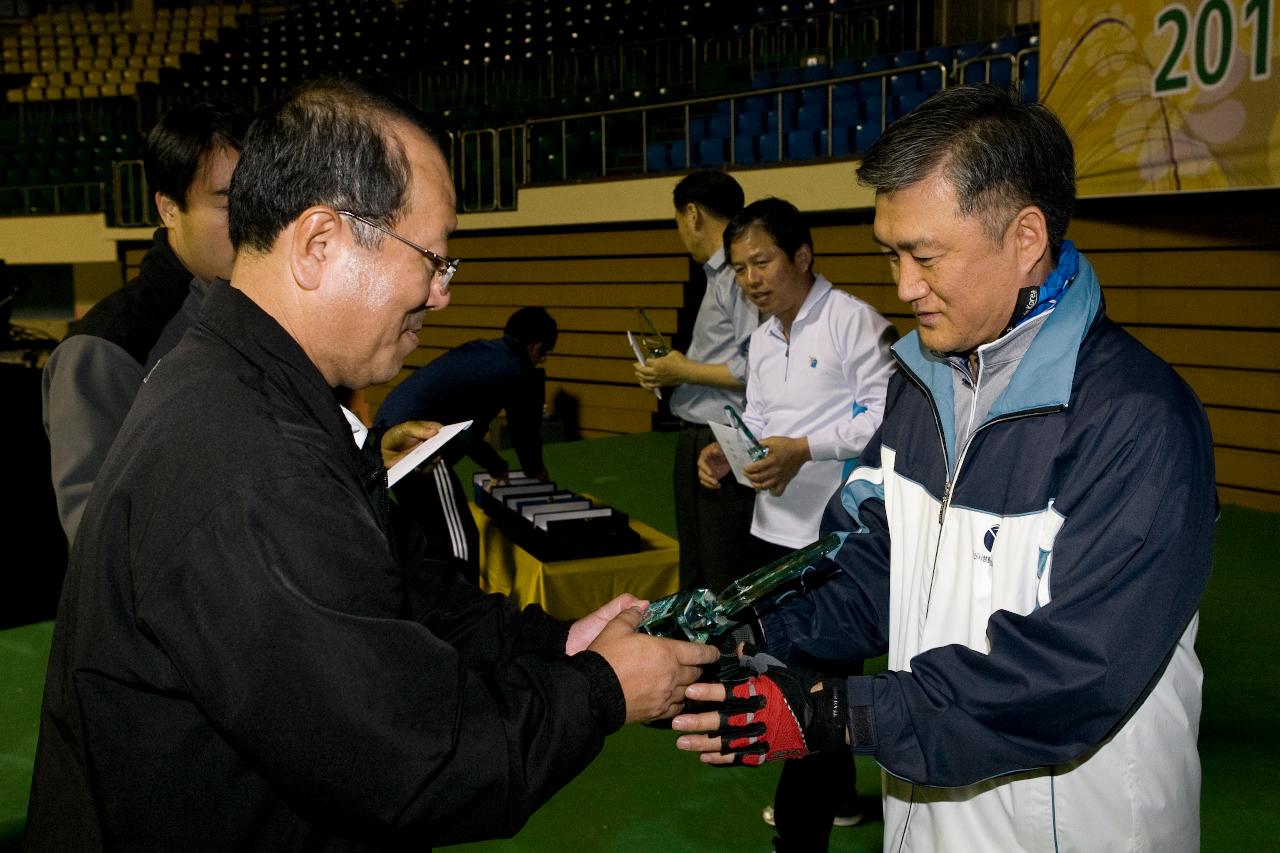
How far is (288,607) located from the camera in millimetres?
973

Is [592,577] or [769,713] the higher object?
[769,713]

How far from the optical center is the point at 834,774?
244 centimetres

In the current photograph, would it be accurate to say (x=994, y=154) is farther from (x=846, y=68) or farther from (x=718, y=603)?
(x=846, y=68)

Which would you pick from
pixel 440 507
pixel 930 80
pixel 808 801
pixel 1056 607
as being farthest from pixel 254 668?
pixel 930 80

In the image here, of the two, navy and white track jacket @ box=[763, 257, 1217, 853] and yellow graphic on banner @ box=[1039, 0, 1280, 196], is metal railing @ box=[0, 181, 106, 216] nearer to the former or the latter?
yellow graphic on banner @ box=[1039, 0, 1280, 196]

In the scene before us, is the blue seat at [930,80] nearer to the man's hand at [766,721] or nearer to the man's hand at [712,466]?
the man's hand at [712,466]

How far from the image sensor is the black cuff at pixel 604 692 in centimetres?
122

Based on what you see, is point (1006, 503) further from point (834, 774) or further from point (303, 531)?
point (834, 774)

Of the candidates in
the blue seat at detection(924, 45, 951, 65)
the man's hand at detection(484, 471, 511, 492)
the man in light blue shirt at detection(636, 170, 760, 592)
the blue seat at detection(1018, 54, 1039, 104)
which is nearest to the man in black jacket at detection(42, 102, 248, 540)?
the man in light blue shirt at detection(636, 170, 760, 592)

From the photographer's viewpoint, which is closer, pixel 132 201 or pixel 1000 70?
pixel 1000 70

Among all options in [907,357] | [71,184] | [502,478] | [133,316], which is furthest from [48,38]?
[907,357]

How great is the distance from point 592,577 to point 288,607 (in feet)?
9.39

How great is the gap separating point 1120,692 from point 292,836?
3.33 ft

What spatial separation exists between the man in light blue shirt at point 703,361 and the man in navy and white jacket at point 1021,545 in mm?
2065
